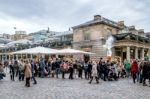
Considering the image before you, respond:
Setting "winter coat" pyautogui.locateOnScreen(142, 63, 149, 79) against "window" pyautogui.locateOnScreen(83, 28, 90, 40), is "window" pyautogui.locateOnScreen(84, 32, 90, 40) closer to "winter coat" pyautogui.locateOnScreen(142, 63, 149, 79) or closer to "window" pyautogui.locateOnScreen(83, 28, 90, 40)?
"window" pyautogui.locateOnScreen(83, 28, 90, 40)

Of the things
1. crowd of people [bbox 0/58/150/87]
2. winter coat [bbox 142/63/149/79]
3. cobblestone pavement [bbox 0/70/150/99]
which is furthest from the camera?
crowd of people [bbox 0/58/150/87]

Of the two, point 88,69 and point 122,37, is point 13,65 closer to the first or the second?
point 88,69

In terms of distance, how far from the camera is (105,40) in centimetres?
4109

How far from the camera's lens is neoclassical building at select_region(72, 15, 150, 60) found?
39.9 metres

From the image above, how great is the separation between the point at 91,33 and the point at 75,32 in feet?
13.1

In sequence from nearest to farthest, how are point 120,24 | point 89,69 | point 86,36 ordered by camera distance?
point 89,69
point 86,36
point 120,24

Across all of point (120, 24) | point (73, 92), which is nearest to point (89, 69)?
point (73, 92)

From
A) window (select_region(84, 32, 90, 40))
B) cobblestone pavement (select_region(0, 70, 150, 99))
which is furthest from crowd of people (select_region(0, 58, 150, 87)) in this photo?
window (select_region(84, 32, 90, 40))

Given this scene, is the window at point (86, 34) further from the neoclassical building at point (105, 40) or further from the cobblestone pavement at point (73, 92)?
the cobblestone pavement at point (73, 92)

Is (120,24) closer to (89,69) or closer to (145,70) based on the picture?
(89,69)

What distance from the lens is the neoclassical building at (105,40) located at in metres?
39.9

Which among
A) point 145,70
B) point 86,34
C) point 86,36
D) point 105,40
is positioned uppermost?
point 86,34

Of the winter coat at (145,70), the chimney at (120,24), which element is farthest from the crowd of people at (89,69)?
the chimney at (120,24)

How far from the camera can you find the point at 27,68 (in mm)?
17250
